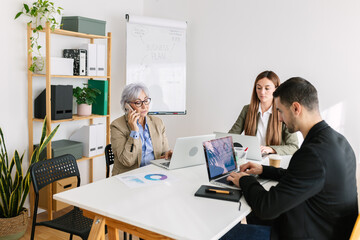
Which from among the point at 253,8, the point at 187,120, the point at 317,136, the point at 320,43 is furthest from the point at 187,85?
the point at 317,136

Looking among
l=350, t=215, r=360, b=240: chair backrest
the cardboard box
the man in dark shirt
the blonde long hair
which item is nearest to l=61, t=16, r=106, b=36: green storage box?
the cardboard box

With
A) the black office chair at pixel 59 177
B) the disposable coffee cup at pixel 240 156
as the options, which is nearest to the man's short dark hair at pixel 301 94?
the disposable coffee cup at pixel 240 156

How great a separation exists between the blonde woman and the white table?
120 cm

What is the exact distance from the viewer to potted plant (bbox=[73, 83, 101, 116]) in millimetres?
3697

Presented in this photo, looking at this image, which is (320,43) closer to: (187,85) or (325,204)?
(187,85)

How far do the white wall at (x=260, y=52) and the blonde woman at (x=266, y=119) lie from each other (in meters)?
0.96

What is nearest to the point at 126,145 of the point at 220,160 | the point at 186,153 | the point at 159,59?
the point at 186,153

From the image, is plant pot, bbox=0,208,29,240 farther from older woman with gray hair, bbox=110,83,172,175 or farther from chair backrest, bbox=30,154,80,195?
older woman with gray hair, bbox=110,83,172,175

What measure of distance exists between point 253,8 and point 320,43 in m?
0.89

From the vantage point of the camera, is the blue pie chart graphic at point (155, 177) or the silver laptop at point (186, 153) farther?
the silver laptop at point (186, 153)

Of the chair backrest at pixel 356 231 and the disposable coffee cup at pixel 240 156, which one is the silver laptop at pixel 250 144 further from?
the chair backrest at pixel 356 231

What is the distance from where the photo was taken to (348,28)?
3.62 meters

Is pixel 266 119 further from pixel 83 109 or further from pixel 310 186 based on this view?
pixel 83 109

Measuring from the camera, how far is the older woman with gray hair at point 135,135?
257 centimetres
